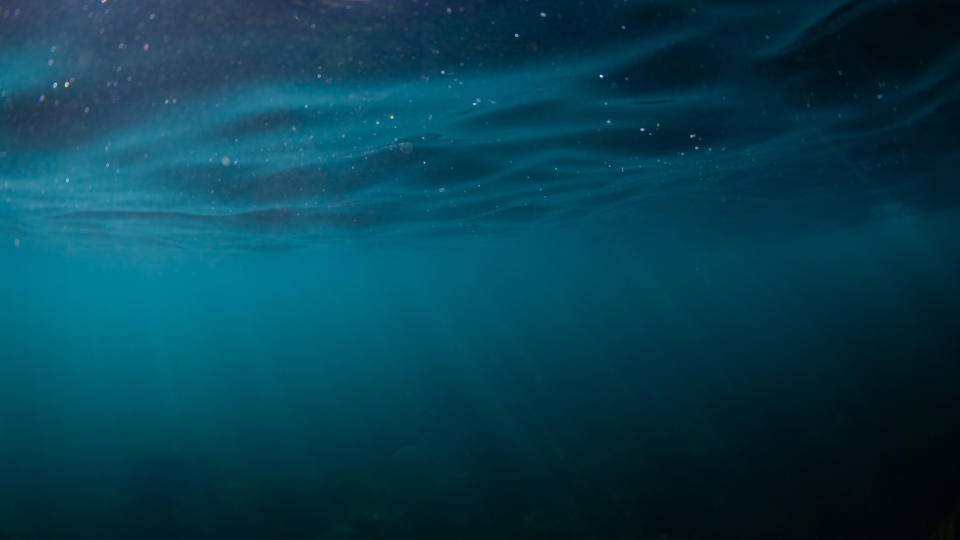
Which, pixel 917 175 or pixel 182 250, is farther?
pixel 182 250

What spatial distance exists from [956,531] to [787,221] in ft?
115

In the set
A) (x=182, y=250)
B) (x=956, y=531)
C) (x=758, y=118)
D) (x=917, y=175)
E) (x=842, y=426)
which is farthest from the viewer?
(x=182, y=250)

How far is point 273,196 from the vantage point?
1638 centimetres

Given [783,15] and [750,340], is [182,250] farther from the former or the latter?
[750,340]

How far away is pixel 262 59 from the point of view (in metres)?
7.40

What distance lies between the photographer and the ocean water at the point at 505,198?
7324 mm

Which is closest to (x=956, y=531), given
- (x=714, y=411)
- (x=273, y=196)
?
(x=714, y=411)

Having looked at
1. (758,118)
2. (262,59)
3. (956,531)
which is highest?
(262,59)

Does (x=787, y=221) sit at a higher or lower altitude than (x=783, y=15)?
lower

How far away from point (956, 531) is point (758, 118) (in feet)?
31.3

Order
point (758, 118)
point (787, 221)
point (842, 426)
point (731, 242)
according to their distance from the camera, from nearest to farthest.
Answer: point (758, 118), point (842, 426), point (787, 221), point (731, 242)

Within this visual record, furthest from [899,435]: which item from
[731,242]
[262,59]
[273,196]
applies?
[731,242]

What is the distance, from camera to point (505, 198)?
19.5m

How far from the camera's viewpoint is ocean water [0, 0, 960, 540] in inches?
288
